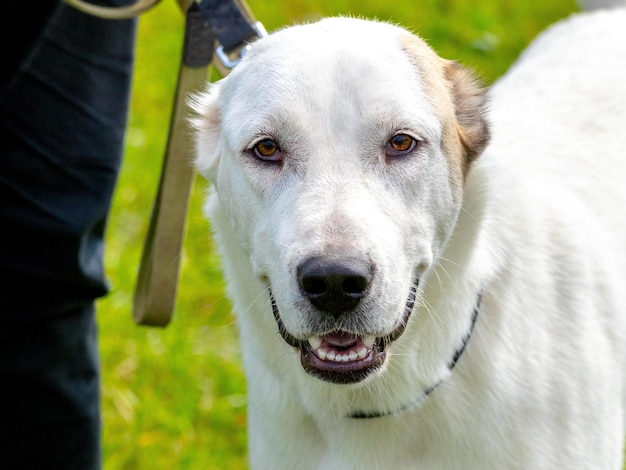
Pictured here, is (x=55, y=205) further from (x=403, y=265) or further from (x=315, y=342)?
(x=403, y=265)

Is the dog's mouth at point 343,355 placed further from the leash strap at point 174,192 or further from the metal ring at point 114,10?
the metal ring at point 114,10

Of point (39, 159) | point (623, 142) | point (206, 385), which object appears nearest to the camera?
point (39, 159)

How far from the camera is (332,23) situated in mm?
2615

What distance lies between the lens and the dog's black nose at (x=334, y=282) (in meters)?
2.25

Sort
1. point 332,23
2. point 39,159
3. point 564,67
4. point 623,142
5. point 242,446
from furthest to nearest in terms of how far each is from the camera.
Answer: point 242,446, point 564,67, point 623,142, point 39,159, point 332,23

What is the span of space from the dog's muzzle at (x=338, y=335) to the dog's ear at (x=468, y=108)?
1.31 ft

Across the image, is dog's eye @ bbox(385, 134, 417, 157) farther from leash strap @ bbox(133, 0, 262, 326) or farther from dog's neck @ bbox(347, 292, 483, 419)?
leash strap @ bbox(133, 0, 262, 326)

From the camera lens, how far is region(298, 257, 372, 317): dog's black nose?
2254mm

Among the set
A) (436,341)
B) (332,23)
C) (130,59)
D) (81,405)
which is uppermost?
(332,23)

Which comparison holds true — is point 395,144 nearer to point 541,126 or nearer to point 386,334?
point 386,334

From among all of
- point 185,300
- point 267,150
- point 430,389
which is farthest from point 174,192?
point 185,300

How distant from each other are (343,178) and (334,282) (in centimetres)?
26

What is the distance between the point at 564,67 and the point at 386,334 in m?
1.55

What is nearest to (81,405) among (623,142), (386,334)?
(386,334)
